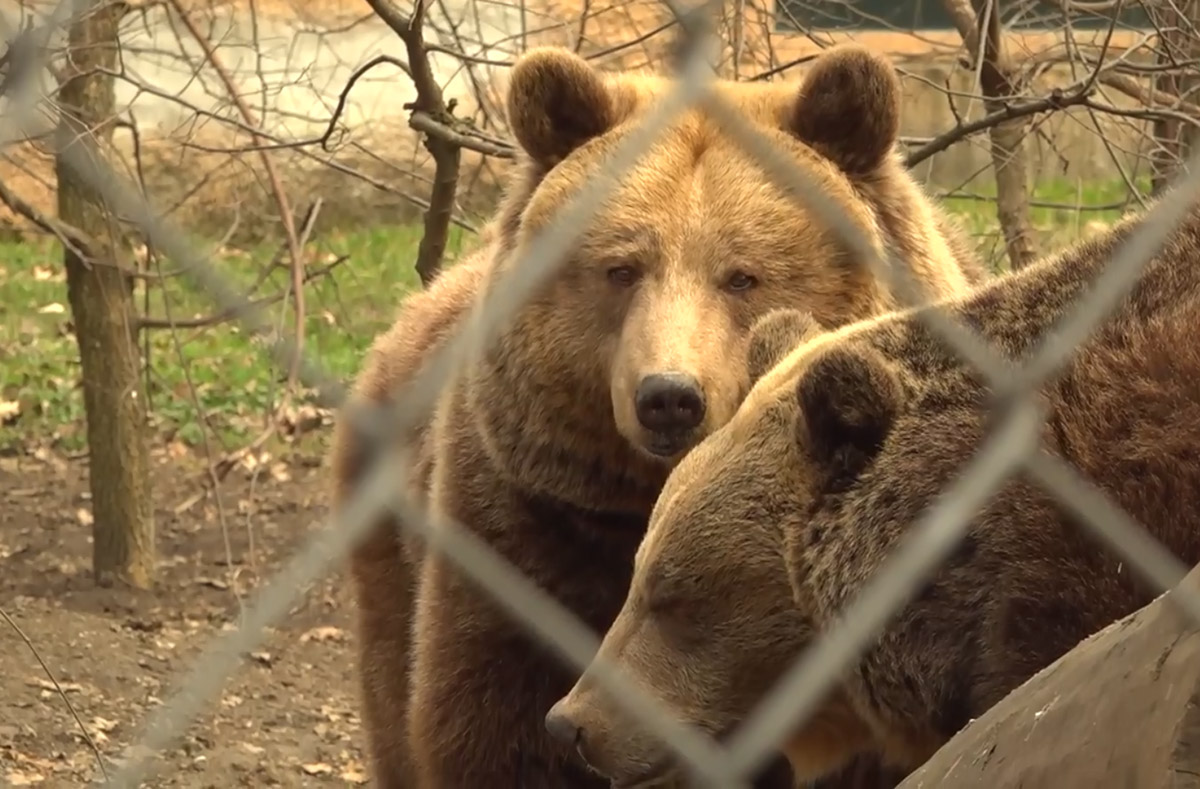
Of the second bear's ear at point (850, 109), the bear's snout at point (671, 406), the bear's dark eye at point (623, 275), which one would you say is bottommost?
the bear's snout at point (671, 406)

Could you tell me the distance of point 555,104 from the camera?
12.7 ft

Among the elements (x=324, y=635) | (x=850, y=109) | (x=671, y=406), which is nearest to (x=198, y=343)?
(x=324, y=635)

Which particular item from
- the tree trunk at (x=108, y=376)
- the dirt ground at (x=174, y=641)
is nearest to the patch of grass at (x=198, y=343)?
the dirt ground at (x=174, y=641)

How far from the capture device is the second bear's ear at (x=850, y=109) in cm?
369

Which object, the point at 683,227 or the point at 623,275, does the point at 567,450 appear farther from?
the point at 683,227

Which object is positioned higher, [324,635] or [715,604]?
[715,604]

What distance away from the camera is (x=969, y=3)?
6027 millimetres

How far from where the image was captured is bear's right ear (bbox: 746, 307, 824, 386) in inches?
127

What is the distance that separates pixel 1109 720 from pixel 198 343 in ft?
29.6

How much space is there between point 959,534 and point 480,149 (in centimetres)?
267

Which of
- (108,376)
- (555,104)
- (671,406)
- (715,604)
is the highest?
(555,104)

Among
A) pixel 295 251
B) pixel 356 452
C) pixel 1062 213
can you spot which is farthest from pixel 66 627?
pixel 1062 213

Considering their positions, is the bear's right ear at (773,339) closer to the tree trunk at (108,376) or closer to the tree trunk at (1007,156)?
the tree trunk at (1007,156)

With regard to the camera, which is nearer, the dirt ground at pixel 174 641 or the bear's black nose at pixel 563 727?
the bear's black nose at pixel 563 727
